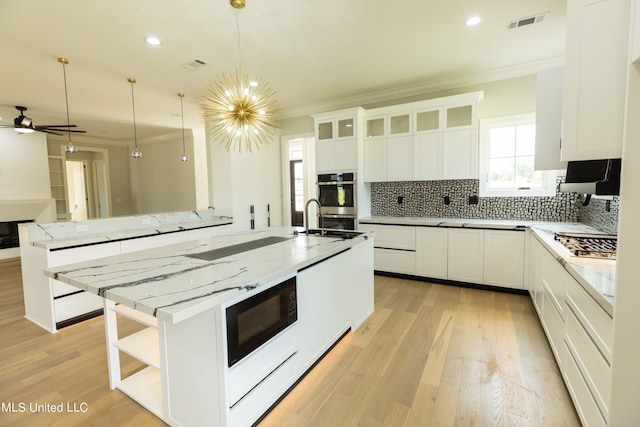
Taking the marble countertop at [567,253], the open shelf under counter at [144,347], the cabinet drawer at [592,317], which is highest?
the marble countertop at [567,253]

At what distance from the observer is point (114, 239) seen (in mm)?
3145

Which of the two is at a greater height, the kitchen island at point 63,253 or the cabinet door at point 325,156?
the cabinet door at point 325,156

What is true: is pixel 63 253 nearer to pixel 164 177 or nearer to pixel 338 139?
pixel 338 139

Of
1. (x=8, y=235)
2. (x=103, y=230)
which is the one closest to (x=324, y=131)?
(x=103, y=230)

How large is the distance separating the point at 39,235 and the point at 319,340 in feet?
9.47

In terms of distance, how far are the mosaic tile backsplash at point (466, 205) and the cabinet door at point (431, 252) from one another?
0.53m

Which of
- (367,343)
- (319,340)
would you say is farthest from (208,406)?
(367,343)

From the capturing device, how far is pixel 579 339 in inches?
61.8

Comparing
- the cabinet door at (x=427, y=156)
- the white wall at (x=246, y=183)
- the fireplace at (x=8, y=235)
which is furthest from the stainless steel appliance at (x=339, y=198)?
the fireplace at (x=8, y=235)

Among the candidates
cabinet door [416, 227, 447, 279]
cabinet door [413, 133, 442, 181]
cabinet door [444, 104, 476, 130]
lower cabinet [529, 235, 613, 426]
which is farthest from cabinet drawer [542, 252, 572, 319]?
cabinet door [444, 104, 476, 130]

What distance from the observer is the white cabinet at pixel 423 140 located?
12.3 ft

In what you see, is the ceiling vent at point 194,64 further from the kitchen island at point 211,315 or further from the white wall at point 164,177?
the white wall at point 164,177

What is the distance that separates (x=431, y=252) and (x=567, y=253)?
193 centimetres

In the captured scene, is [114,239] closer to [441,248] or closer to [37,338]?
[37,338]
